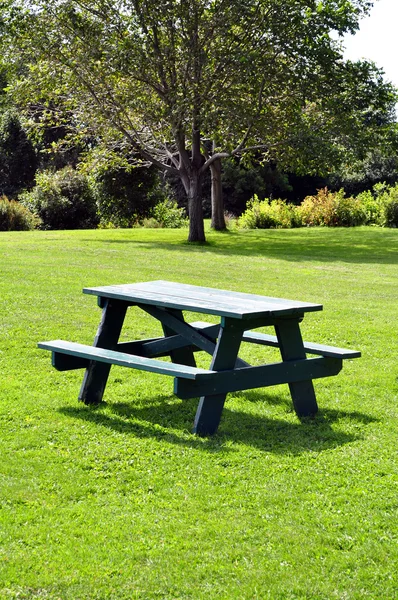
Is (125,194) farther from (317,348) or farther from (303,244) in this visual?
(317,348)

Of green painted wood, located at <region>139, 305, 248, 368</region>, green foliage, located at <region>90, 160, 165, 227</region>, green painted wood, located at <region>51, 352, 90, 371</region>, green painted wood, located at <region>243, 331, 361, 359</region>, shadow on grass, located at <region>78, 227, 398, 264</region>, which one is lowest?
shadow on grass, located at <region>78, 227, 398, 264</region>

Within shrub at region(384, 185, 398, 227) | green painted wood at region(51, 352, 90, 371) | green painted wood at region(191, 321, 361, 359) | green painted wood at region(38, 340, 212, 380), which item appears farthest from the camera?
shrub at region(384, 185, 398, 227)

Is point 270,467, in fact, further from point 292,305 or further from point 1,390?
point 1,390

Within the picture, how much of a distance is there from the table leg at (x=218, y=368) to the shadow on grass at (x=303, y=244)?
49.2 feet

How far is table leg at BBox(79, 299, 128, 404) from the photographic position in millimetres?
6492

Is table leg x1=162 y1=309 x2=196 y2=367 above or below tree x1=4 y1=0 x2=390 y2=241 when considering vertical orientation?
below

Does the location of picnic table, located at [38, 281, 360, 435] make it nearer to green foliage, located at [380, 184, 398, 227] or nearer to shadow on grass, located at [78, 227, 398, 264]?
shadow on grass, located at [78, 227, 398, 264]

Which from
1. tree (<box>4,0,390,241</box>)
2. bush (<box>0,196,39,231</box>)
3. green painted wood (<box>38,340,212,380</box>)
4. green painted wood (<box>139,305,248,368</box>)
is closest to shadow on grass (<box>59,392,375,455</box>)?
green painted wood (<box>38,340,212,380</box>)

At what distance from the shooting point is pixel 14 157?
50406 millimetres

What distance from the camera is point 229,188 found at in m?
54.5

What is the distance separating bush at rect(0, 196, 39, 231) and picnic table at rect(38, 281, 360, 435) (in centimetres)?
2488

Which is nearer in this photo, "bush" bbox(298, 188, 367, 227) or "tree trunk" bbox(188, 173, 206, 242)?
"tree trunk" bbox(188, 173, 206, 242)

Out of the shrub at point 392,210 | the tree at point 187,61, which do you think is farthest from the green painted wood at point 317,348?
the shrub at point 392,210

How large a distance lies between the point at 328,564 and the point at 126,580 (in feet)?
3.17
